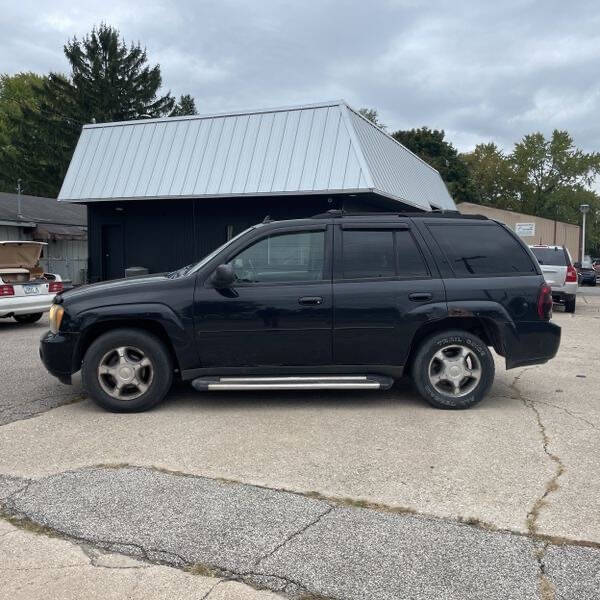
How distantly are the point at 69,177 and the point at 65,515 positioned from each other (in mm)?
16478

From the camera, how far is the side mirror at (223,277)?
17.8 ft

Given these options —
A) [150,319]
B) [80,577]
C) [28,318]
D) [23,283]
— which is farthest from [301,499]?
[28,318]

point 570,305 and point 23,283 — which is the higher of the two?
point 23,283

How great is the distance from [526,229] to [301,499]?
156ft

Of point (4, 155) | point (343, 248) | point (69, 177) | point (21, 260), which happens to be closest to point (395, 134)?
point (4, 155)

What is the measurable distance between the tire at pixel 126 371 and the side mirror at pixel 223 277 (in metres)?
0.79

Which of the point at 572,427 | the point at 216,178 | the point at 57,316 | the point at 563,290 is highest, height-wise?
the point at 216,178

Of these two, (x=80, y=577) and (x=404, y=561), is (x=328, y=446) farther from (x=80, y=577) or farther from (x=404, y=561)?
(x=80, y=577)

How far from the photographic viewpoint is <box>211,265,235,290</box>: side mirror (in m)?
5.42

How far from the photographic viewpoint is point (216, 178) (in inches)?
643

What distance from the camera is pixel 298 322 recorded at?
18.2 ft

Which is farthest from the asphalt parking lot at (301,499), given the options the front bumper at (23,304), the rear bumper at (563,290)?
the rear bumper at (563,290)

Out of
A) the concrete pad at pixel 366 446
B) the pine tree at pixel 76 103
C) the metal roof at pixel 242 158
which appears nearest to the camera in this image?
the concrete pad at pixel 366 446

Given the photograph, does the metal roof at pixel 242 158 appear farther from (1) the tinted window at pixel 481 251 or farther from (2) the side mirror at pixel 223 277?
(2) the side mirror at pixel 223 277
